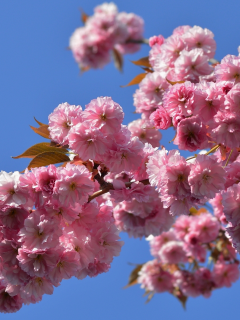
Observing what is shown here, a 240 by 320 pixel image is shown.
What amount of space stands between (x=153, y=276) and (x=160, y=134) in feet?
9.39

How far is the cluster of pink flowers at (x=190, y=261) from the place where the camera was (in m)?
4.67

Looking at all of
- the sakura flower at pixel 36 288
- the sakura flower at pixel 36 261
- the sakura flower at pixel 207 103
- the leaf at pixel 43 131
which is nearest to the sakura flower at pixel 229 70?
the sakura flower at pixel 207 103

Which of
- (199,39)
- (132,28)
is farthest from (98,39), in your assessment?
(199,39)

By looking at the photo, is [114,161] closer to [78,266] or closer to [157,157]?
[157,157]

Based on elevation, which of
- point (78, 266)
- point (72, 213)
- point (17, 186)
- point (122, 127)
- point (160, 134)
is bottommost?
point (78, 266)

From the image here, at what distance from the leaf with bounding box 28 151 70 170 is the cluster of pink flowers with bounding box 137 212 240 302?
278 centimetres

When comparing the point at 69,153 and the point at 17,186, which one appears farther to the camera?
the point at 69,153

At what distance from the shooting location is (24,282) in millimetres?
2104

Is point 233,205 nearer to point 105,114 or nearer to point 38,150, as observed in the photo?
point 105,114

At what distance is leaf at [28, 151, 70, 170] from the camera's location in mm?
2200

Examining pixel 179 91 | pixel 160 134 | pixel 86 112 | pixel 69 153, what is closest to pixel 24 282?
pixel 69 153

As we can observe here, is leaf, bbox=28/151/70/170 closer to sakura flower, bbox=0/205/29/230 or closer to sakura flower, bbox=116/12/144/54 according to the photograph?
sakura flower, bbox=0/205/29/230

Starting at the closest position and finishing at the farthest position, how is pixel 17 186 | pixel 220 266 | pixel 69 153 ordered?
pixel 17 186
pixel 69 153
pixel 220 266

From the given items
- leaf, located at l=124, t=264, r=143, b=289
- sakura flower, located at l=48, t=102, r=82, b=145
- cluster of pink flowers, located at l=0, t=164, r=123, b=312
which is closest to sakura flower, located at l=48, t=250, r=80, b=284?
cluster of pink flowers, located at l=0, t=164, r=123, b=312
